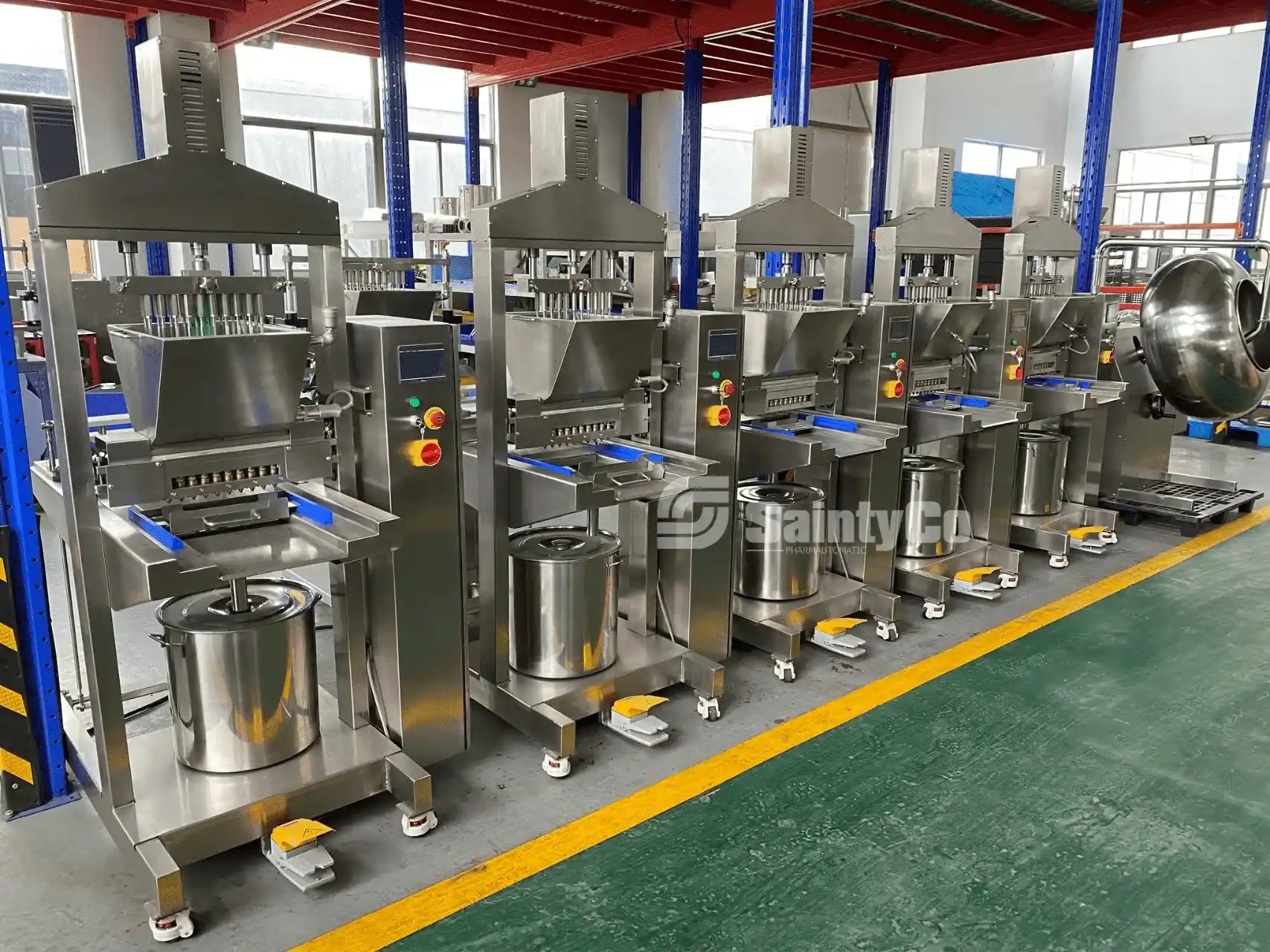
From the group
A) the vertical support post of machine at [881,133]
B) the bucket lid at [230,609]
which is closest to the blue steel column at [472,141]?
the vertical support post of machine at [881,133]

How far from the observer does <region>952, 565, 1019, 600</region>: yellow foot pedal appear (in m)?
4.31

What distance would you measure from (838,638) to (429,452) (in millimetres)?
1953

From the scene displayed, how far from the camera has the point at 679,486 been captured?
9.95ft

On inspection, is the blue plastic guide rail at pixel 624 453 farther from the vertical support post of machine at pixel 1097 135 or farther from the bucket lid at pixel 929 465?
the vertical support post of machine at pixel 1097 135

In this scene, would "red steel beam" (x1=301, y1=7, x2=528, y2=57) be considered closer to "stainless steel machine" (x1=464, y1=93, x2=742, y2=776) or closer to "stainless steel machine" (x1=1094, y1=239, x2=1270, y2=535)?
"stainless steel machine" (x1=464, y1=93, x2=742, y2=776)

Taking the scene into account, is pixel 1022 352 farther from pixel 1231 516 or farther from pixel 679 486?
pixel 679 486

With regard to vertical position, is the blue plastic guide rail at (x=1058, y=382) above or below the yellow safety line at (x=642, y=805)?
above

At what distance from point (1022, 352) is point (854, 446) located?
1624 millimetres

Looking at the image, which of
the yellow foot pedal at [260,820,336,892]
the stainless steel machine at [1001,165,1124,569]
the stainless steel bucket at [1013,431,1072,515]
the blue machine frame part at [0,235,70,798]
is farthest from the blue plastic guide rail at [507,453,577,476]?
the stainless steel bucket at [1013,431,1072,515]

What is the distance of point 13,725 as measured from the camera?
8.25ft

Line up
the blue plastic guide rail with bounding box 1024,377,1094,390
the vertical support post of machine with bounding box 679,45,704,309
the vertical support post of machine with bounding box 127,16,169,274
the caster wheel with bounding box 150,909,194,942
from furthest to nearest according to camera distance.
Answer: the vertical support post of machine with bounding box 679,45,704,309 < the vertical support post of machine with bounding box 127,16,169,274 < the blue plastic guide rail with bounding box 1024,377,1094,390 < the caster wheel with bounding box 150,909,194,942

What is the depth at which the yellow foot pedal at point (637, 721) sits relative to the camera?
9.75 ft

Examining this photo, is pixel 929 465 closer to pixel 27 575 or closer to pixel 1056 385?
pixel 1056 385

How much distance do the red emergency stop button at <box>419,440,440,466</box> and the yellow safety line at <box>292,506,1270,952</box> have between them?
3.52 ft
